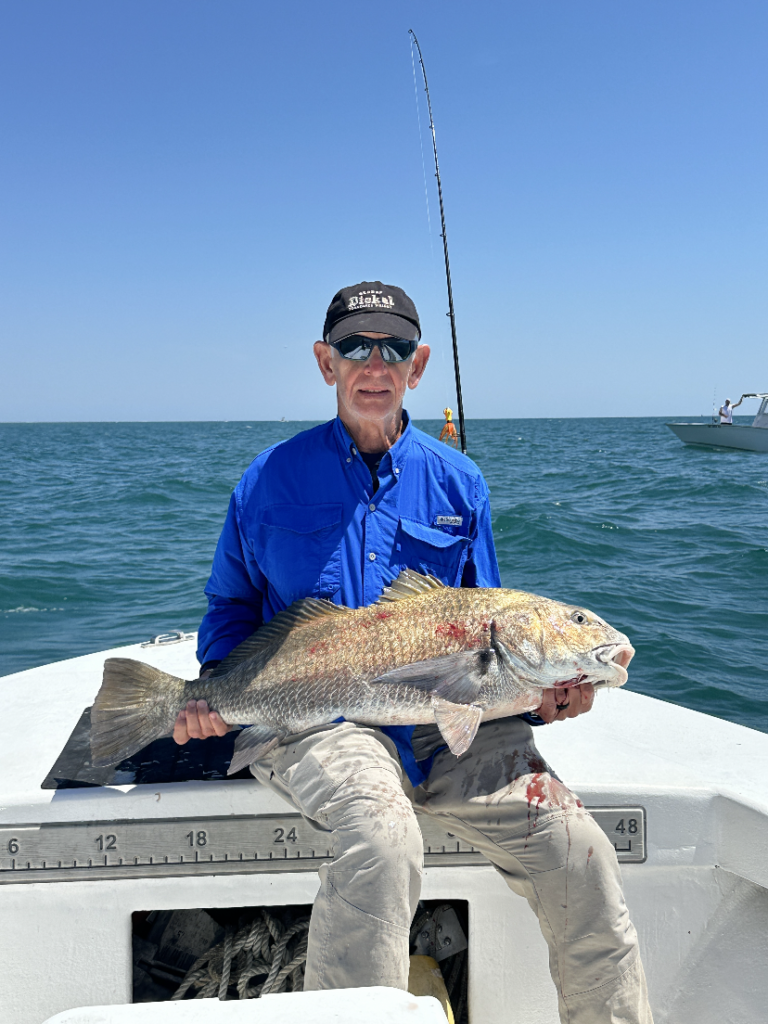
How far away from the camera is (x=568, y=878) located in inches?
90.8

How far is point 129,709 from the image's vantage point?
2740 millimetres

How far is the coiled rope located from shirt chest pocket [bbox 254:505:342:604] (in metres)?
1.22

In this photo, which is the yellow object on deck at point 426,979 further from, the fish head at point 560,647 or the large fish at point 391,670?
the fish head at point 560,647

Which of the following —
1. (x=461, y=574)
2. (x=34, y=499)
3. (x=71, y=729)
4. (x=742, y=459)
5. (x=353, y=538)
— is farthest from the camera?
(x=742, y=459)

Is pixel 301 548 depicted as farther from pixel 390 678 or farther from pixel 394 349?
pixel 394 349

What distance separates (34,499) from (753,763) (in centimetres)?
2480

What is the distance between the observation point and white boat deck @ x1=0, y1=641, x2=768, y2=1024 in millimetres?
2631

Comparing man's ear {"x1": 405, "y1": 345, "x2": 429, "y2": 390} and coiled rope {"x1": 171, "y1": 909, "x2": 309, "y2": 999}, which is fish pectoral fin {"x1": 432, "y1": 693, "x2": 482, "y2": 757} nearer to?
coiled rope {"x1": 171, "y1": 909, "x2": 309, "y2": 999}

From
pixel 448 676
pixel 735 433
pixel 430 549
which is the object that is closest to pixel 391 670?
pixel 448 676

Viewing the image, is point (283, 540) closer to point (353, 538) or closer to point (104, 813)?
point (353, 538)

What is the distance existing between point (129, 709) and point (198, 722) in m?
0.25

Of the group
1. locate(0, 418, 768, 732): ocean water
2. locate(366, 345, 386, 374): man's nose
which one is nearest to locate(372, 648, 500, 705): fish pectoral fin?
locate(366, 345, 386, 374): man's nose

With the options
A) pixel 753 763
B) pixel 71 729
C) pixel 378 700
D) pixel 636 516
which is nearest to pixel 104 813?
pixel 71 729

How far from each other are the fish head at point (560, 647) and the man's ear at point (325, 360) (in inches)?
49.5
